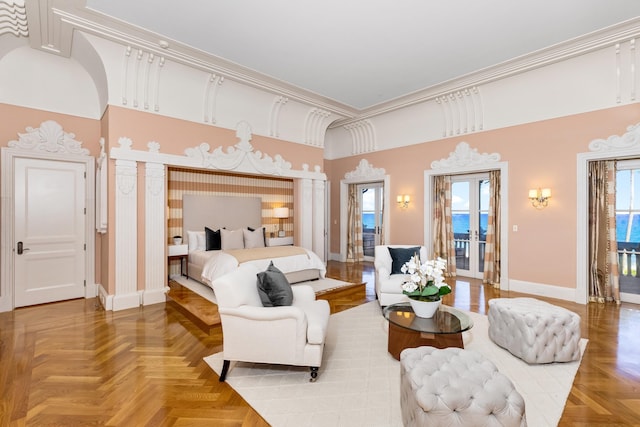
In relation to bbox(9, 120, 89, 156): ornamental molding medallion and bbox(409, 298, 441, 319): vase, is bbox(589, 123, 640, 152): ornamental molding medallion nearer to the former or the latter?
bbox(409, 298, 441, 319): vase

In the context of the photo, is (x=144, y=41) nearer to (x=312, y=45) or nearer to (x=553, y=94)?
(x=312, y=45)

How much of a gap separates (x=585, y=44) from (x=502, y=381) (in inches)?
209

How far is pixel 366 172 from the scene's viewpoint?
8398 millimetres

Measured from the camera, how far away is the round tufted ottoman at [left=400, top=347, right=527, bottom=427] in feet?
5.59

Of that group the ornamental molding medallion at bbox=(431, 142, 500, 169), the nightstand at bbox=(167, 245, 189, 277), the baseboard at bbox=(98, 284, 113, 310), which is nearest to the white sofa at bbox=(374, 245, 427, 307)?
the ornamental molding medallion at bbox=(431, 142, 500, 169)

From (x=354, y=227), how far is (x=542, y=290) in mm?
4779

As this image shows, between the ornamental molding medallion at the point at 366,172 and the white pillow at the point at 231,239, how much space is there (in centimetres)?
384

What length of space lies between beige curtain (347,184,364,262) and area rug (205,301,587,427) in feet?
17.9

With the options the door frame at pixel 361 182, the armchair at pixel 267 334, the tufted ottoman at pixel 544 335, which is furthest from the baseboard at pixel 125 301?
the door frame at pixel 361 182

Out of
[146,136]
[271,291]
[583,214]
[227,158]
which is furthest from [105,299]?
[583,214]

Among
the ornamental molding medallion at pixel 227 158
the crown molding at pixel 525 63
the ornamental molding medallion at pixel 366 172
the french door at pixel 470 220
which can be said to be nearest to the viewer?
the crown molding at pixel 525 63

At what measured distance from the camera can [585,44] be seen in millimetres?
4547

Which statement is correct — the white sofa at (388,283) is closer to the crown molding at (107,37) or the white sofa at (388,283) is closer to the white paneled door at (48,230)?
the crown molding at (107,37)

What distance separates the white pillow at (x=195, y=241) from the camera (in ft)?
20.2
